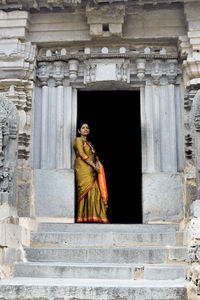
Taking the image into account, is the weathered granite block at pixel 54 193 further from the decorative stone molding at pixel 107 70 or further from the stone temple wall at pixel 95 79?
the decorative stone molding at pixel 107 70

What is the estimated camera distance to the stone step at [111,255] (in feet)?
20.3

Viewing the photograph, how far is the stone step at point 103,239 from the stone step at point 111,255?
37 cm

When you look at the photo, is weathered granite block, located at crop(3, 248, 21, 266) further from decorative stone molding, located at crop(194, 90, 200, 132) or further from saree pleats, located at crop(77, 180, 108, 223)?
decorative stone molding, located at crop(194, 90, 200, 132)

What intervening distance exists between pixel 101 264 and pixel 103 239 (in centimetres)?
71

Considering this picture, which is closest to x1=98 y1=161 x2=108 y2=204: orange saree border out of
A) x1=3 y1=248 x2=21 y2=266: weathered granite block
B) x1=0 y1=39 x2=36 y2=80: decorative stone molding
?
x1=0 y1=39 x2=36 y2=80: decorative stone molding

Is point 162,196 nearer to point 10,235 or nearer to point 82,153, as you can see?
point 82,153

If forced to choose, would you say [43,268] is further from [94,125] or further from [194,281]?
[94,125]

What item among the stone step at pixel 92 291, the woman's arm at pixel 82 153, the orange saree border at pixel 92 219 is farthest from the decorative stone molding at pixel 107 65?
the stone step at pixel 92 291

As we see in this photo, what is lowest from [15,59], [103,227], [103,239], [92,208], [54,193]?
[103,239]

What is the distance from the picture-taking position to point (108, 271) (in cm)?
573

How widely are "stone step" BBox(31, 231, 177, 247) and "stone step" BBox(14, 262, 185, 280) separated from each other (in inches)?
33.1

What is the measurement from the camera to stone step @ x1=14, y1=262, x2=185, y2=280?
5.68 meters

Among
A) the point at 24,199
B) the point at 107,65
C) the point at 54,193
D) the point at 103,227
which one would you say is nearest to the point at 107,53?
the point at 107,65

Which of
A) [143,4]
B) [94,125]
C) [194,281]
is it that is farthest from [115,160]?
[194,281]
